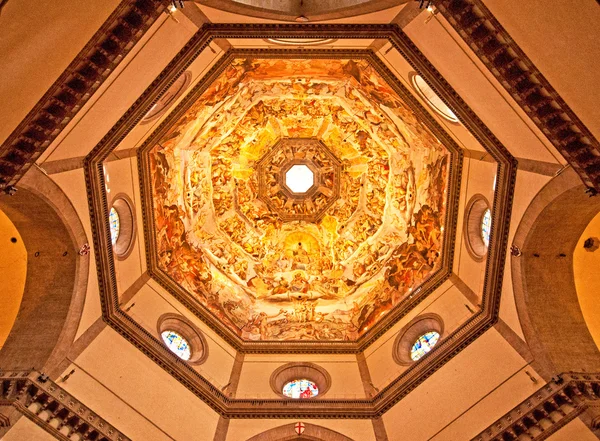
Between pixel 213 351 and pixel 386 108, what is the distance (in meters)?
11.4

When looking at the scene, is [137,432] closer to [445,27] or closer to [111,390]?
[111,390]

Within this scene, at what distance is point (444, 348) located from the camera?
1767 centimetres

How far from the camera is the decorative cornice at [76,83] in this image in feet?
39.3

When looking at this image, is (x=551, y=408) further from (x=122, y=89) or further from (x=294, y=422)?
(x=122, y=89)

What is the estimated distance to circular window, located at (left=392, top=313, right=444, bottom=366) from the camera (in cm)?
1925

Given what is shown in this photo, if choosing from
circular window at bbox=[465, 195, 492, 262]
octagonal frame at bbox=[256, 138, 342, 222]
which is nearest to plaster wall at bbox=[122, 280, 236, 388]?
octagonal frame at bbox=[256, 138, 342, 222]

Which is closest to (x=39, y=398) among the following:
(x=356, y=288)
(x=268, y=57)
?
(x=268, y=57)

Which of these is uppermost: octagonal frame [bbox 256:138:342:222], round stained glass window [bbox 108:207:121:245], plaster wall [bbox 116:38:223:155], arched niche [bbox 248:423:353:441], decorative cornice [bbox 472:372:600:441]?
octagonal frame [bbox 256:138:342:222]

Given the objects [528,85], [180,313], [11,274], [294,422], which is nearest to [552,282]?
[528,85]

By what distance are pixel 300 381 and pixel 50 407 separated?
905 cm

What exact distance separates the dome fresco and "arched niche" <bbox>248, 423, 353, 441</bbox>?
4.65 meters

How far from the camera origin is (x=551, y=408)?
13.7 metres

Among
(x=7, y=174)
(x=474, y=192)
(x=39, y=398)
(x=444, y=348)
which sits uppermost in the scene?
(x=474, y=192)

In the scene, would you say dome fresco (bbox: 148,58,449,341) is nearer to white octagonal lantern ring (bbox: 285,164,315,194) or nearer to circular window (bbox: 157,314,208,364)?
white octagonal lantern ring (bbox: 285,164,315,194)
